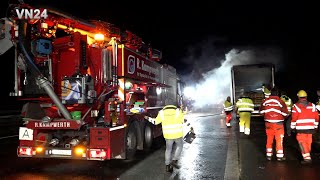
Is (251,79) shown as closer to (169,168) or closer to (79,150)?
(169,168)

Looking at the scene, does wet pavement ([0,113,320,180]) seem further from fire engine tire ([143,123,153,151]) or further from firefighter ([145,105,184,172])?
firefighter ([145,105,184,172])

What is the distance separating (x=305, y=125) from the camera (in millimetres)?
7293

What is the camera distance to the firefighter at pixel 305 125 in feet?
23.8

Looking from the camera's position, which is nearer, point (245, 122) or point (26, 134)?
point (26, 134)

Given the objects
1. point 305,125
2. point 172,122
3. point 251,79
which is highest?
point 251,79

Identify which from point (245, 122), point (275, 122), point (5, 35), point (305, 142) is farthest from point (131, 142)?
point (245, 122)

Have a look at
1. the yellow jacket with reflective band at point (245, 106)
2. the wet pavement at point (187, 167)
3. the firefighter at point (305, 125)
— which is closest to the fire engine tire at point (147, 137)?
the wet pavement at point (187, 167)

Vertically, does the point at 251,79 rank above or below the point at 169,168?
above

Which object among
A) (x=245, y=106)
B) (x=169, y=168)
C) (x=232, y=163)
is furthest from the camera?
(x=245, y=106)

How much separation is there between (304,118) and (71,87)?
202 inches

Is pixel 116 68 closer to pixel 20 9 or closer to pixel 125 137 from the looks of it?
pixel 125 137

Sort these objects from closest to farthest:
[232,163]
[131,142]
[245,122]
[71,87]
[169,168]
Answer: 1. [169,168]
2. [71,87]
3. [232,163]
4. [131,142]
5. [245,122]

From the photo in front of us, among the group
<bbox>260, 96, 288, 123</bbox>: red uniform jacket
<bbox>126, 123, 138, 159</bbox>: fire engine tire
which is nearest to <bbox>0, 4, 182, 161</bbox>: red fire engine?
<bbox>126, 123, 138, 159</bbox>: fire engine tire

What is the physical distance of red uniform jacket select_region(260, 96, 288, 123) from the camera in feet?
24.6
